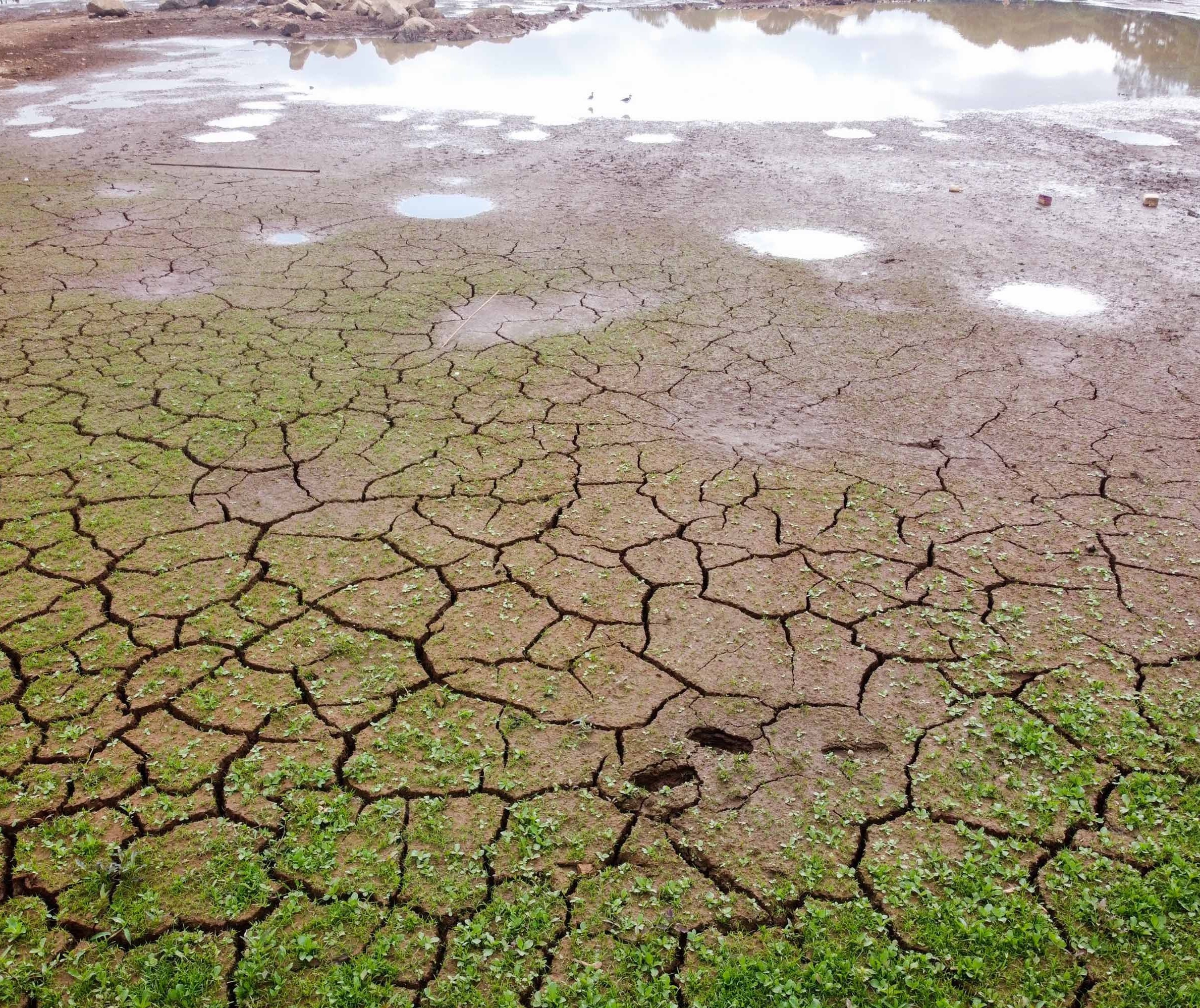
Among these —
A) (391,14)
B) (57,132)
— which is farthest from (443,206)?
(391,14)

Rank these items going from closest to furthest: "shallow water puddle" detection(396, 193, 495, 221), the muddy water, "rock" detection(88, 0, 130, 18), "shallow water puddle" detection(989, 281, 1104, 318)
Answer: "shallow water puddle" detection(989, 281, 1104, 318) < "shallow water puddle" detection(396, 193, 495, 221) < the muddy water < "rock" detection(88, 0, 130, 18)

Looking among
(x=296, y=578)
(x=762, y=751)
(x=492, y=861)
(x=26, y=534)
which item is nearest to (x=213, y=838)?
(x=492, y=861)

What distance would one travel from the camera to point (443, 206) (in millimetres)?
7191

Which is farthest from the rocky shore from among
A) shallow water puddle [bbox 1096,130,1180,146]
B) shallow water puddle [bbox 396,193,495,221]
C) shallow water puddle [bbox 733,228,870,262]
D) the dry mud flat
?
shallow water puddle [bbox 733,228,870,262]

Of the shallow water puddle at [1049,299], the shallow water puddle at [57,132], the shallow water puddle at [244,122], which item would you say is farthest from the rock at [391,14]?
the shallow water puddle at [1049,299]

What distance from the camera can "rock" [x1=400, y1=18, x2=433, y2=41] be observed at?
16.7 m

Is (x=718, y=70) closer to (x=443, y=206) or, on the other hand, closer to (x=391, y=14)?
(x=391, y=14)

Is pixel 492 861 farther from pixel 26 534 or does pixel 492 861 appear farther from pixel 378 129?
pixel 378 129

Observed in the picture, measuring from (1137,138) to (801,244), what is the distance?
593 centimetres

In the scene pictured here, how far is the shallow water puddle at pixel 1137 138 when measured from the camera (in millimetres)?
9258

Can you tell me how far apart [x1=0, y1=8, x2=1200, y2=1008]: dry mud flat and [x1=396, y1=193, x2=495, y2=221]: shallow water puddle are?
1063mm

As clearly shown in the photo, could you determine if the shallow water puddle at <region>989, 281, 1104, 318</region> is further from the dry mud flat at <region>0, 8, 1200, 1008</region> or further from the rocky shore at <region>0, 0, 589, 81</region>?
the rocky shore at <region>0, 0, 589, 81</region>

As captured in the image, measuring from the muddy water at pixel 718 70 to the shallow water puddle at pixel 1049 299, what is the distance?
220 inches

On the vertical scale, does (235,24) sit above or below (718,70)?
above
